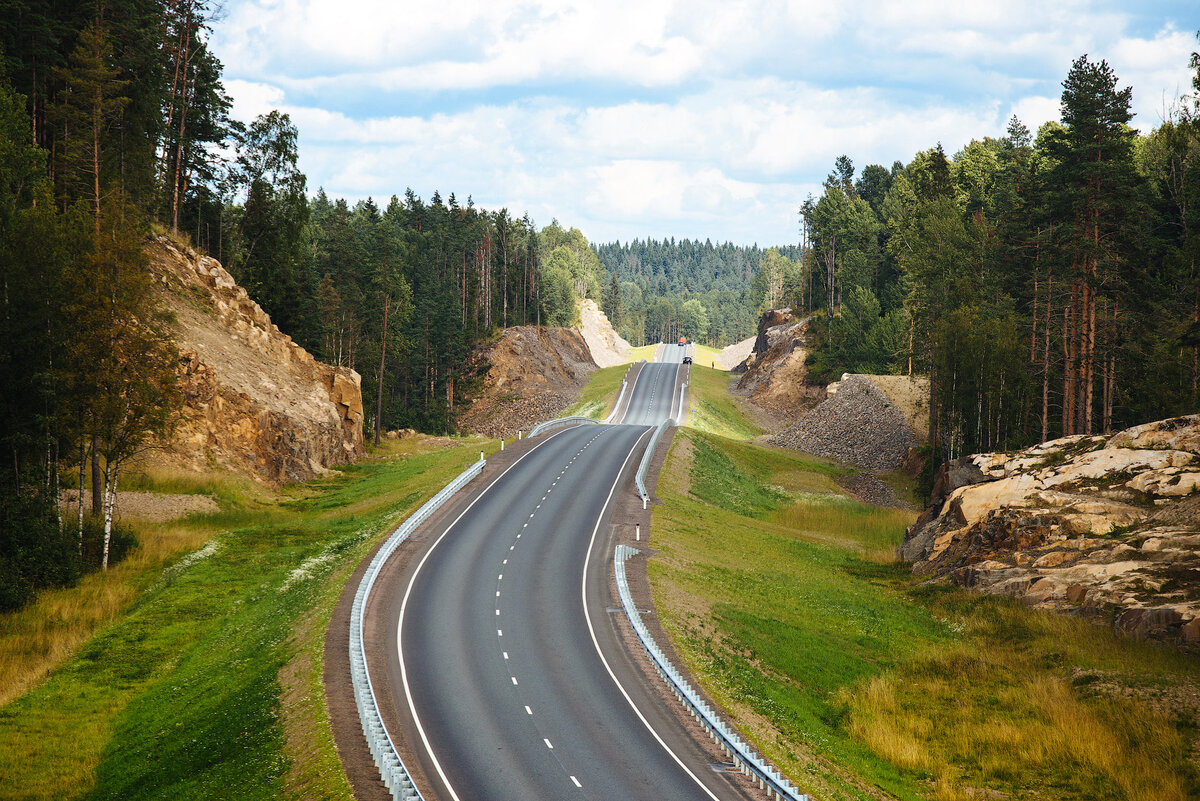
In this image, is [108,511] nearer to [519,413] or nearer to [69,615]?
[69,615]

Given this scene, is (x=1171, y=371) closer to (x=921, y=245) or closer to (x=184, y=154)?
(x=921, y=245)

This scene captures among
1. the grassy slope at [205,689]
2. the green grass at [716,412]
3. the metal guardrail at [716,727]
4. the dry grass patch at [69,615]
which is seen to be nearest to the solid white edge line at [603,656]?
the metal guardrail at [716,727]

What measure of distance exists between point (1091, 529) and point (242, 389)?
4718 cm

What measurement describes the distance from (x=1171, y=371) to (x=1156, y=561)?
70.7ft

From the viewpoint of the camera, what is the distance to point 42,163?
1713 inches

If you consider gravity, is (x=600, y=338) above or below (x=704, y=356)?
above

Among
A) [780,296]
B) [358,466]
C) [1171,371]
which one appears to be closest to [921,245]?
[1171,371]

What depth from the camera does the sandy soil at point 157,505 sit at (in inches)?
1609

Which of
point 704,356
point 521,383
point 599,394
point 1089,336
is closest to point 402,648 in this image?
point 1089,336

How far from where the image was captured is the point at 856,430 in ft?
249

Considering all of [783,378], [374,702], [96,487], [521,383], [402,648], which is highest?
[783,378]

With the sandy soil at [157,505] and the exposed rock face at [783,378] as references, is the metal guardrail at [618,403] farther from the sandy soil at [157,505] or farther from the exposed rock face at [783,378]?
the sandy soil at [157,505]

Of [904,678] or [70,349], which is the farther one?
[70,349]

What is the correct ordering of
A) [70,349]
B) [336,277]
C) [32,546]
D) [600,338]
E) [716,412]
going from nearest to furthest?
1. [32,546]
2. [70,349]
3. [336,277]
4. [716,412]
5. [600,338]
